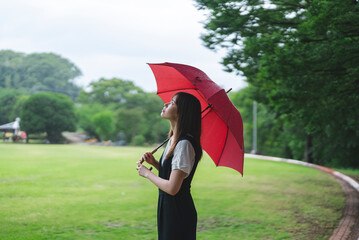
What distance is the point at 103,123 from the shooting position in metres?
42.0

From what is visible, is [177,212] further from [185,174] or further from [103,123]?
[103,123]

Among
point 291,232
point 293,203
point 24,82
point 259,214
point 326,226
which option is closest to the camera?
point 291,232

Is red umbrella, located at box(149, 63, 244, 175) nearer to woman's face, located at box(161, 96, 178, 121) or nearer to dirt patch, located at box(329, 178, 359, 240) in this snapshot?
woman's face, located at box(161, 96, 178, 121)

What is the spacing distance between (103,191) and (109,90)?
42302 mm

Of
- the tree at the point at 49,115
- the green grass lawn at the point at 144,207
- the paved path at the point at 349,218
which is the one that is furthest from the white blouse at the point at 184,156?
the tree at the point at 49,115

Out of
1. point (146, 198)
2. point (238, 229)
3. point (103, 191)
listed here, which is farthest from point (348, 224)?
point (103, 191)

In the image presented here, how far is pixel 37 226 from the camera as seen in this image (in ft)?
17.8

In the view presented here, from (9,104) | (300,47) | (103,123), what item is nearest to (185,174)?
(300,47)

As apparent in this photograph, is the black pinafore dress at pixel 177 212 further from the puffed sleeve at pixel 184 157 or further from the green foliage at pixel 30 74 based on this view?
the green foliage at pixel 30 74

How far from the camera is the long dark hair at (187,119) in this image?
2.20 m

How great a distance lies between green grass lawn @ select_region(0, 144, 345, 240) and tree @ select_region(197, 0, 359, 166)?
2.22 metres

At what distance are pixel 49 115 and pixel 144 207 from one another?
26.4 metres

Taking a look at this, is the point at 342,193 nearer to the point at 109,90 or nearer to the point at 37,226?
the point at 37,226

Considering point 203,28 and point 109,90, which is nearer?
point 203,28
